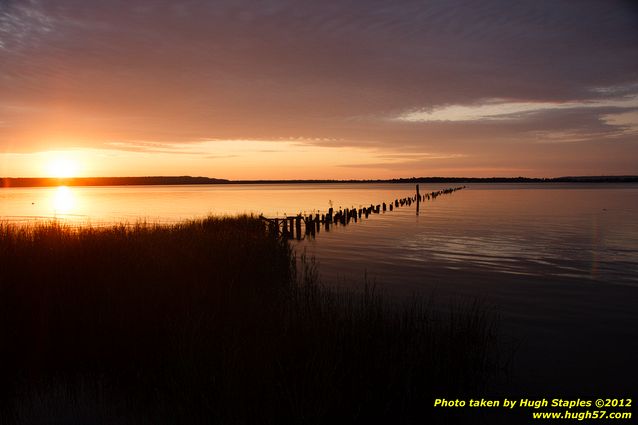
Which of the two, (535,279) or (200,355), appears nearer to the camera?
(200,355)

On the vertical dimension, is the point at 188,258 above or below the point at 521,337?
above

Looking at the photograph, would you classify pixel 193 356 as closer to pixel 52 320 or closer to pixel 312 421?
pixel 312 421

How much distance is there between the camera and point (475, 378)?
7.66m

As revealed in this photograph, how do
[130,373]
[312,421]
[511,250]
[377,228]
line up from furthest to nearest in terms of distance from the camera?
[377,228], [511,250], [130,373], [312,421]

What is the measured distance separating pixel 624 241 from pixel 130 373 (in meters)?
29.4

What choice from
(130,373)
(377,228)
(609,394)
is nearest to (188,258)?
(130,373)

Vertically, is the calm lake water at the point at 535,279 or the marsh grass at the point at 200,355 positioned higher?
the marsh grass at the point at 200,355

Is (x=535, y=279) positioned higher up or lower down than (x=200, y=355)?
lower down

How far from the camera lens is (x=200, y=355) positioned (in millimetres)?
6477

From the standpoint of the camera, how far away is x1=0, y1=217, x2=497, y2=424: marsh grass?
5.80 metres

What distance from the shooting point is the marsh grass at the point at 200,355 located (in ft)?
19.0

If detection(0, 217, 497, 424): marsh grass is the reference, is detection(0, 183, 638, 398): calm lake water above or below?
below

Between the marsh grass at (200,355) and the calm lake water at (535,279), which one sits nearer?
the marsh grass at (200,355)

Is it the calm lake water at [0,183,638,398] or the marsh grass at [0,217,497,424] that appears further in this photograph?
the calm lake water at [0,183,638,398]
